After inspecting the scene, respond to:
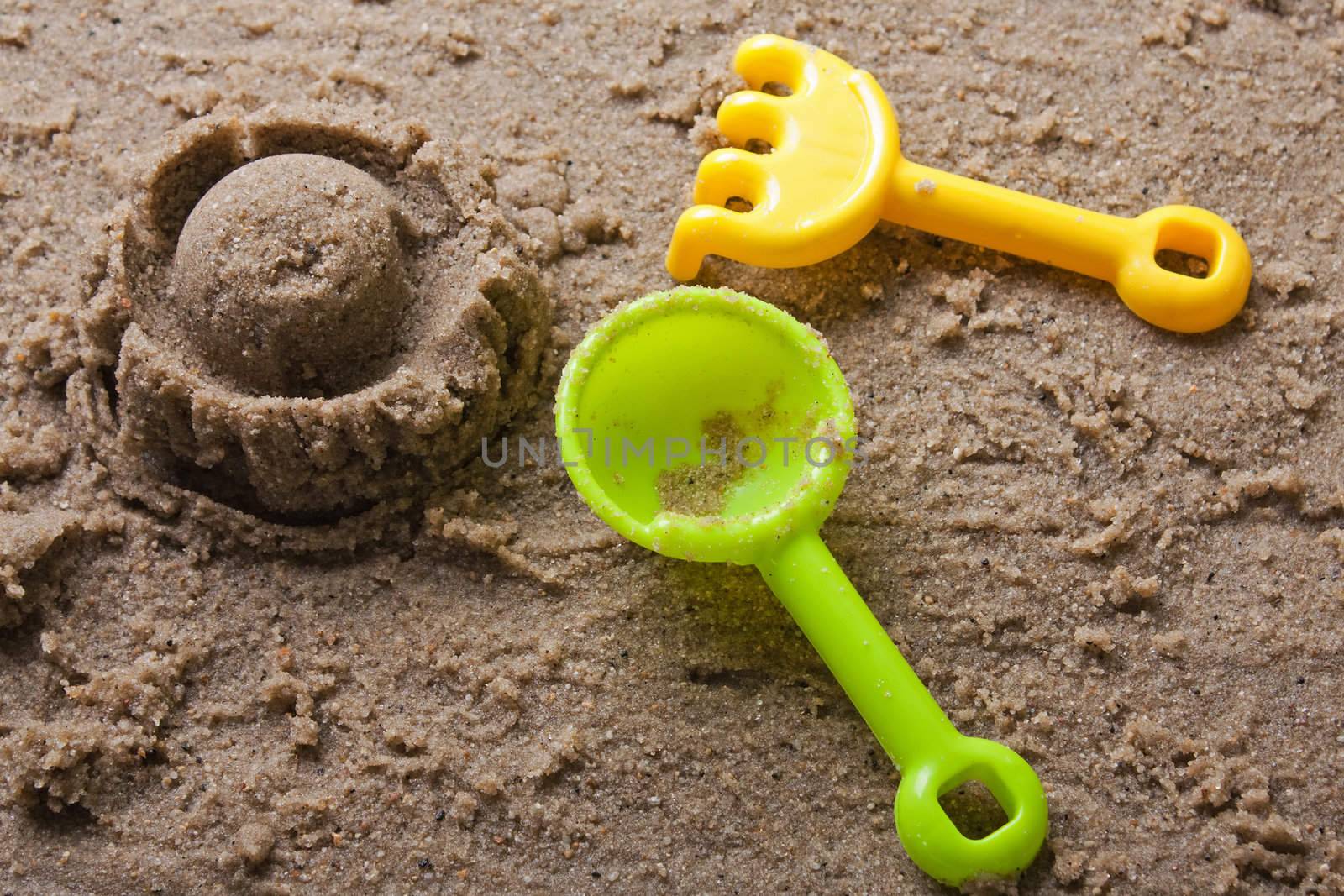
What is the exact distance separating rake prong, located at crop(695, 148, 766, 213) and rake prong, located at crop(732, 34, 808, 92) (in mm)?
126

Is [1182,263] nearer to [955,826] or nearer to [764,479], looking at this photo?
[764,479]

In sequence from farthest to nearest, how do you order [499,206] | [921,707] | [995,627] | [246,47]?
1. [246,47]
2. [499,206]
3. [995,627]
4. [921,707]

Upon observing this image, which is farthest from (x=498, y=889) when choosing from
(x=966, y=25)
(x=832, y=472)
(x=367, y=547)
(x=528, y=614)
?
(x=966, y=25)

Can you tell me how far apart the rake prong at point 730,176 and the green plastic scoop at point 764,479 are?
19cm

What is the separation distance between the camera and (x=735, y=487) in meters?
1.27

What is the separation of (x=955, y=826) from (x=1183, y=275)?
682 mm

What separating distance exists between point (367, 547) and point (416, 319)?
26cm

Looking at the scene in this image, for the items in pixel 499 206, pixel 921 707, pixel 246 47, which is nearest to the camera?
pixel 921 707

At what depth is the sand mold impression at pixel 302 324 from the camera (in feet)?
3.95

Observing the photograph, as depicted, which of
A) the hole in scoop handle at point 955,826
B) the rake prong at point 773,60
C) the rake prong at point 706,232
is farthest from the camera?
the rake prong at point 773,60

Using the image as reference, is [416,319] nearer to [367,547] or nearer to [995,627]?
[367,547]

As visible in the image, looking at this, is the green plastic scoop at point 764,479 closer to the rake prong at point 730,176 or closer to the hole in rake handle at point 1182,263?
Result: the rake prong at point 730,176

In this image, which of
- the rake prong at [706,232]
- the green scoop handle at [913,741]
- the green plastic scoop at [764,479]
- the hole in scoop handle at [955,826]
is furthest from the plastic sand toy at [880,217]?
the hole in scoop handle at [955,826]

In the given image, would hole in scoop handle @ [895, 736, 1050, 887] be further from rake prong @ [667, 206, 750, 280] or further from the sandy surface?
rake prong @ [667, 206, 750, 280]
